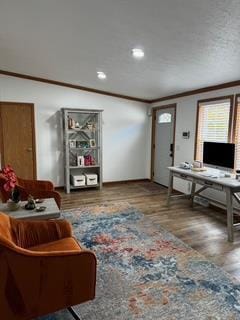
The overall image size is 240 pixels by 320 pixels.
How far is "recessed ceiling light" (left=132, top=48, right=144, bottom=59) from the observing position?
9.48 ft

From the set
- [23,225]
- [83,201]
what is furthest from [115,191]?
[23,225]

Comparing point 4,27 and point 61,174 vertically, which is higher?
point 4,27

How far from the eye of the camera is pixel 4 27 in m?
2.72

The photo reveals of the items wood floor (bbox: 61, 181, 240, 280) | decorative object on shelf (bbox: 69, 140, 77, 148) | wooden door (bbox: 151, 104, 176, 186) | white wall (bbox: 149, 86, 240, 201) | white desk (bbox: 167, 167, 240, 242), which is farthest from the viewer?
wooden door (bbox: 151, 104, 176, 186)

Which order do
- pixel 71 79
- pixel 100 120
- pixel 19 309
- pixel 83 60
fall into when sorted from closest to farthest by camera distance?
pixel 19 309 < pixel 83 60 < pixel 71 79 < pixel 100 120

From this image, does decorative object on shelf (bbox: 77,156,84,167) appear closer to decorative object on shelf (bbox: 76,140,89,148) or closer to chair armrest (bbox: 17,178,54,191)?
decorative object on shelf (bbox: 76,140,89,148)

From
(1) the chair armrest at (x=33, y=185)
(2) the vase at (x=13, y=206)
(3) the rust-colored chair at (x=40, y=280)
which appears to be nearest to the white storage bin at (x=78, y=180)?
(1) the chair armrest at (x=33, y=185)

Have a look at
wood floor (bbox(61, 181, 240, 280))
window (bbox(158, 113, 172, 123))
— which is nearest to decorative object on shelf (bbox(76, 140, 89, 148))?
wood floor (bbox(61, 181, 240, 280))

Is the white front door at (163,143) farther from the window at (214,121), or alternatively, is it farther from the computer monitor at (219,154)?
the computer monitor at (219,154)

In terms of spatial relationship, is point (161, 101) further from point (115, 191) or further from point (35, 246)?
point (35, 246)

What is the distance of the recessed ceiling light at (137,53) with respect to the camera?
2.89 meters

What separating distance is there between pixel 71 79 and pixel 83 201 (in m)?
2.54

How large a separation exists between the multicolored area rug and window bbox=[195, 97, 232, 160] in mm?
2010

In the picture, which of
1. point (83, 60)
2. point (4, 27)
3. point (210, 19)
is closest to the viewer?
point (210, 19)
